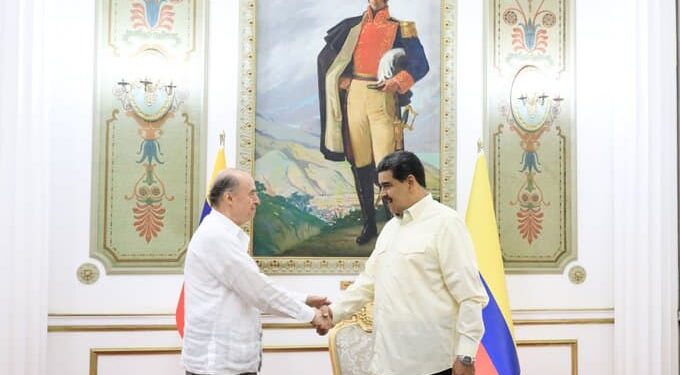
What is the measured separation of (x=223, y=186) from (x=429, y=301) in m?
0.90

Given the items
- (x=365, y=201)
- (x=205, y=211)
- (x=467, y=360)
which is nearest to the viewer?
(x=467, y=360)

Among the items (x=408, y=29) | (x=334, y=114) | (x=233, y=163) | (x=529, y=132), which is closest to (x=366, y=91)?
(x=334, y=114)

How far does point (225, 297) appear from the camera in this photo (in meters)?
2.65

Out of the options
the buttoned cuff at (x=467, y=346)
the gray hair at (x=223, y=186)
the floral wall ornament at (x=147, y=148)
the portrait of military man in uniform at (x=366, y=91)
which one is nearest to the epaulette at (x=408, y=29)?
the portrait of military man in uniform at (x=366, y=91)

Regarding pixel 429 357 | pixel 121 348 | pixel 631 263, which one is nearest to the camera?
pixel 429 357

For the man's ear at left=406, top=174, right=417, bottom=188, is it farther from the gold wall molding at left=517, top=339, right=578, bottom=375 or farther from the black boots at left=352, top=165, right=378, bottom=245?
the gold wall molding at left=517, top=339, right=578, bottom=375

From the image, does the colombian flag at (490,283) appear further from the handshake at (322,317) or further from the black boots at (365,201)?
the handshake at (322,317)

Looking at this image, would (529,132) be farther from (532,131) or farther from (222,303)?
(222,303)

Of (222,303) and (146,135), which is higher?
(146,135)

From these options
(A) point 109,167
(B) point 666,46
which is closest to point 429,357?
(A) point 109,167

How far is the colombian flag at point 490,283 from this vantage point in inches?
156

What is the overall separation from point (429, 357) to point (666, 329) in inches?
89.9

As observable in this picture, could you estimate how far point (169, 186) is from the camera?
4230 mm

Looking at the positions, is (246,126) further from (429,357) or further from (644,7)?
(644,7)
